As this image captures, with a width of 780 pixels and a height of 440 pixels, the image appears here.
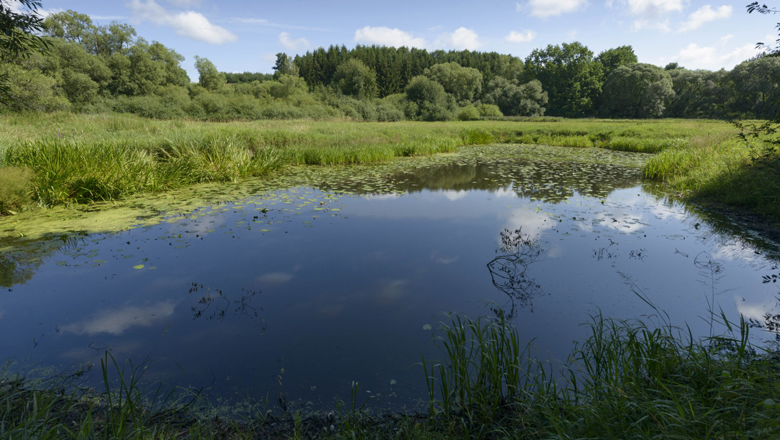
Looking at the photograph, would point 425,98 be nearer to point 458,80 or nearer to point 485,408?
point 458,80

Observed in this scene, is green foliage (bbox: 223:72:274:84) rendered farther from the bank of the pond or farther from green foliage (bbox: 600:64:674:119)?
the bank of the pond

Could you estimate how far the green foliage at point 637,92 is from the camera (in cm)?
4541

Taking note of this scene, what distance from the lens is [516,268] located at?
446cm

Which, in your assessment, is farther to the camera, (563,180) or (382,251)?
(563,180)

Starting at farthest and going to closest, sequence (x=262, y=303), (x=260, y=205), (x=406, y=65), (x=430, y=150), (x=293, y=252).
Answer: (x=406, y=65) < (x=430, y=150) < (x=260, y=205) < (x=293, y=252) < (x=262, y=303)

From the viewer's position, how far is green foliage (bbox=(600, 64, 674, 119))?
4541 centimetres

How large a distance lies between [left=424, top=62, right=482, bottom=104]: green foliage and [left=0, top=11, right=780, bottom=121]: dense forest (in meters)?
0.18

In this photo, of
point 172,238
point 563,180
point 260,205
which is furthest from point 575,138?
point 172,238

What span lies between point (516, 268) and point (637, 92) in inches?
2225

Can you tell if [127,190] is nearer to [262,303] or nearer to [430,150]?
[262,303]

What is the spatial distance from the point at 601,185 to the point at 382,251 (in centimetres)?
762

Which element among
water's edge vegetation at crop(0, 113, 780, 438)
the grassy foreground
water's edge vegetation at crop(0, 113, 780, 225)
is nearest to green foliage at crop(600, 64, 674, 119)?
the grassy foreground

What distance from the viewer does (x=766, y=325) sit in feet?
10.2

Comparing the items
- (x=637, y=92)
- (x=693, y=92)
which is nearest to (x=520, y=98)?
(x=637, y=92)
